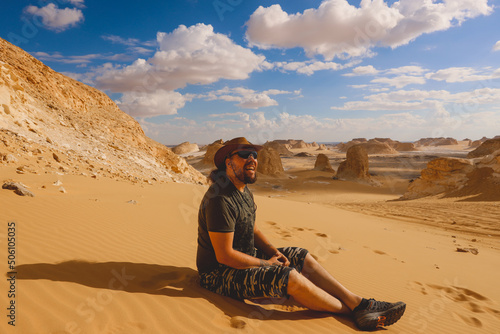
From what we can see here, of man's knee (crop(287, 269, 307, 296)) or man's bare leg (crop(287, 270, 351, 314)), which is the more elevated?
man's knee (crop(287, 269, 307, 296))

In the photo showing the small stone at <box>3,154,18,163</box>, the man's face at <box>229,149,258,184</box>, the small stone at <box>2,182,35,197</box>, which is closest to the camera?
the man's face at <box>229,149,258,184</box>

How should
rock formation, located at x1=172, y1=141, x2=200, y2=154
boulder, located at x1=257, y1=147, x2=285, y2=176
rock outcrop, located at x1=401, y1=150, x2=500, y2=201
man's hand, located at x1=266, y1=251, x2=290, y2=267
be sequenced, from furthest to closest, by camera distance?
1. rock formation, located at x1=172, y1=141, x2=200, y2=154
2. boulder, located at x1=257, y1=147, x2=285, y2=176
3. rock outcrop, located at x1=401, y1=150, x2=500, y2=201
4. man's hand, located at x1=266, y1=251, x2=290, y2=267

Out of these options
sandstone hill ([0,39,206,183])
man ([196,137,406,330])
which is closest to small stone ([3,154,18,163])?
sandstone hill ([0,39,206,183])

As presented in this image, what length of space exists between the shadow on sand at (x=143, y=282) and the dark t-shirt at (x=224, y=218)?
0.26 meters

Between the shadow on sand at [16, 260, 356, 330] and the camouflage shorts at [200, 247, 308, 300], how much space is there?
0.29 feet

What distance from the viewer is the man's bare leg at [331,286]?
2.53 m

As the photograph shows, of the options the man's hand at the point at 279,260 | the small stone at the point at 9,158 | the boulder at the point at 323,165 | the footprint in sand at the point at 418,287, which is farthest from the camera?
the boulder at the point at 323,165

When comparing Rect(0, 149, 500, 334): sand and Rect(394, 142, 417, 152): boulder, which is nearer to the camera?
Rect(0, 149, 500, 334): sand

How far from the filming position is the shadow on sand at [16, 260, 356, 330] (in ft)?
7.95

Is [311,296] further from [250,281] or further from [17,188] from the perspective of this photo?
[17,188]

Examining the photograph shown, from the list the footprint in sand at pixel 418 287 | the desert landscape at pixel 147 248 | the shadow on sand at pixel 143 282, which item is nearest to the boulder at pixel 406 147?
the desert landscape at pixel 147 248

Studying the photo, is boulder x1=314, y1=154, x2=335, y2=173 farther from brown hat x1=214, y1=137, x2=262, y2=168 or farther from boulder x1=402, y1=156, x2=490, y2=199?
brown hat x1=214, y1=137, x2=262, y2=168

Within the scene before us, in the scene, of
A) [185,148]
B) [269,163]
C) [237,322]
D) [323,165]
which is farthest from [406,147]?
[237,322]

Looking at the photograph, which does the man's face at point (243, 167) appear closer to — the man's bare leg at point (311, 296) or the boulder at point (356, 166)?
the man's bare leg at point (311, 296)
